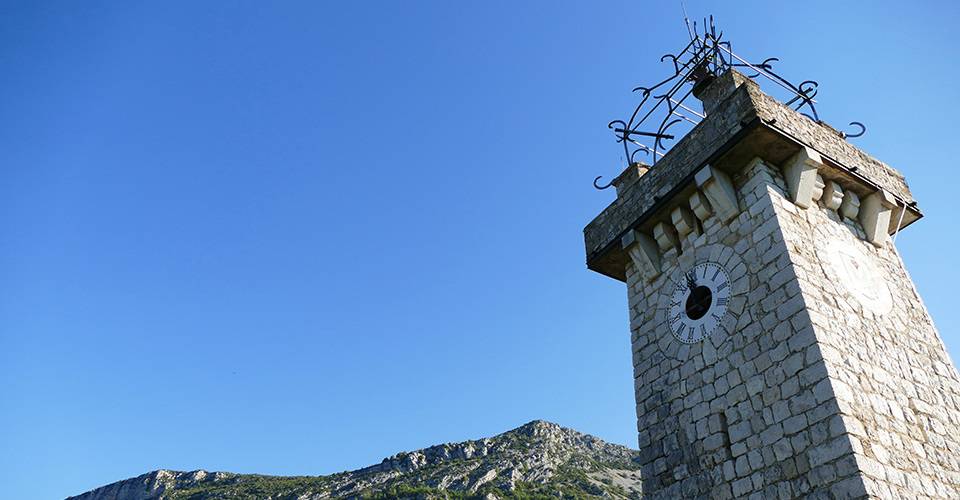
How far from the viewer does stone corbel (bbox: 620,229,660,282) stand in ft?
32.8

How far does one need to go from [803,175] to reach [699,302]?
220 centimetres

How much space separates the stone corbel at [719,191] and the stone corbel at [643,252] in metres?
1.30

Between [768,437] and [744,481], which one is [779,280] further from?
[744,481]

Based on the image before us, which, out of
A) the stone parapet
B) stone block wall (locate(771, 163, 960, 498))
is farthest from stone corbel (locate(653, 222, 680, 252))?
stone block wall (locate(771, 163, 960, 498))

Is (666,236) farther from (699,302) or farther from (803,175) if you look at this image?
(803,175)

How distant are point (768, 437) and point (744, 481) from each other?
0.57m

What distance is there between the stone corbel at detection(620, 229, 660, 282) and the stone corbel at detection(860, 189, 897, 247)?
9.97 feet

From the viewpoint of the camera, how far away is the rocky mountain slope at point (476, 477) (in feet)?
182

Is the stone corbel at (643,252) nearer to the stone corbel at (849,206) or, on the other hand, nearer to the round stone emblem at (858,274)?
the round stone emblem at (858,274)

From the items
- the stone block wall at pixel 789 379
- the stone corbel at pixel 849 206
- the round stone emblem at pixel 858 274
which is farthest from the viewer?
the stone corbel at pixel 849 206

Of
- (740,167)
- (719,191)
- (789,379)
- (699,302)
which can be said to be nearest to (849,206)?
(740,167)

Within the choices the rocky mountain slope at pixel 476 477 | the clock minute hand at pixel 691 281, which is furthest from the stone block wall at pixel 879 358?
the rocky mountain slope at pixel 476 477

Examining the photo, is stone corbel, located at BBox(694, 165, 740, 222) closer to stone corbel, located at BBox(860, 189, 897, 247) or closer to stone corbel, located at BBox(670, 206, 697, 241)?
stone corbel, located at BBox(670, 206, 697, 241)

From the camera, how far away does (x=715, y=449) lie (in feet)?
25.4
